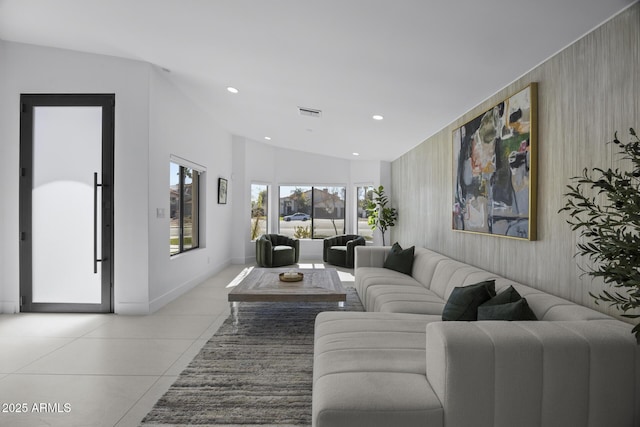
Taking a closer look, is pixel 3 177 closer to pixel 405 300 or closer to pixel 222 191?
pixel 222 191

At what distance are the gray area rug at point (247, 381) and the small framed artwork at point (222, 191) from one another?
368cm

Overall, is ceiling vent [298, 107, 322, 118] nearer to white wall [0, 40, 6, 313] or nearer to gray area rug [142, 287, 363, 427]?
gray area rug [142, 287, 363, 427]

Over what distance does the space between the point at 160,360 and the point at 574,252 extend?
3.25m

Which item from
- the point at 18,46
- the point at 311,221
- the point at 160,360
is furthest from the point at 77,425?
the point at 311,221

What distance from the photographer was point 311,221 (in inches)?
370

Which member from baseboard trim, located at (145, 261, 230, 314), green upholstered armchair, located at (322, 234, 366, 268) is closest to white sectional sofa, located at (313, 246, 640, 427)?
baseboard trim, located at (145, 261, 230, 314)

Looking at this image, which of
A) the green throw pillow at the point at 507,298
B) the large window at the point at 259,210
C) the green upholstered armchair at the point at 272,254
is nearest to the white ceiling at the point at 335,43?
the green throw pillow at the point at 507,298

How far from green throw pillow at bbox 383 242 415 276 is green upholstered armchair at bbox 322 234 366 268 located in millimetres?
2512

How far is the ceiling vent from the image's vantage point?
5.23 meters

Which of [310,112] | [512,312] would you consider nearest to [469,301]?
[512,312]

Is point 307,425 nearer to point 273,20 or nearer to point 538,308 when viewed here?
point 538,308

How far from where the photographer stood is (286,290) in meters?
3.93

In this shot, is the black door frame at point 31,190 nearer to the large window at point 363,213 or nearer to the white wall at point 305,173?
the white wall at point 305,173

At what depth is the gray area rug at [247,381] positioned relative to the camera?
2193 mm
